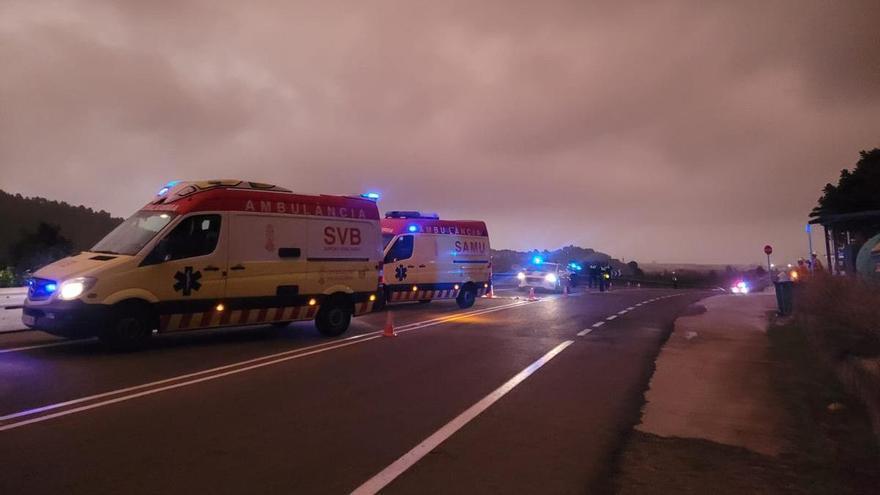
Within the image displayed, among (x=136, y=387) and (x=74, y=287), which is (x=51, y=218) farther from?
(x=136, y=387)

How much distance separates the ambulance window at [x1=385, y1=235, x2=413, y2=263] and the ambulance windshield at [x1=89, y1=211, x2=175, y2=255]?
8.98 m

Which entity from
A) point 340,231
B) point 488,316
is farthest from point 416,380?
point 488,316

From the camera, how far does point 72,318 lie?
927 cm

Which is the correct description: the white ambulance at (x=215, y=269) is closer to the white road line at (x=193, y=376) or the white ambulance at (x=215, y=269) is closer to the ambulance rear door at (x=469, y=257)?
the white road line at (x=193, y=376)

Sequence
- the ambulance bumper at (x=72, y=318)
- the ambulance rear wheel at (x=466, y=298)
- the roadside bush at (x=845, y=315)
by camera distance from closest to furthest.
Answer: the roadside bush at (x=845, y=315)
the ambulance bumper at (x=72, y=318)
the ambulance rear wheel at (x=466, y=298)

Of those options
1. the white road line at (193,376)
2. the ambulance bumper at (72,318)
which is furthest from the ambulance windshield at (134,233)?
the white road line at (193,376)

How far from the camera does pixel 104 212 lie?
253 ft

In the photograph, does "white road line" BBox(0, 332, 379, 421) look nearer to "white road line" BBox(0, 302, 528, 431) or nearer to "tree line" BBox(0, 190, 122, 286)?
"white road line" BBox(0, 302, 528, 431)

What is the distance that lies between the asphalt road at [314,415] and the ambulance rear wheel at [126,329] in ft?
0.85

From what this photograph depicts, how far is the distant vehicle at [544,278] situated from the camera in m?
32.0

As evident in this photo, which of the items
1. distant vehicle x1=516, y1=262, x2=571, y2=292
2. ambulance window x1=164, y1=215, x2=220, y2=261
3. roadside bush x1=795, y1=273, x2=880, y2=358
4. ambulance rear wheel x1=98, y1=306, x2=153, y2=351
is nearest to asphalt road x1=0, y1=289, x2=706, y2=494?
ambulance rear wheel x1=98, y1=306, x2=153, y2=351

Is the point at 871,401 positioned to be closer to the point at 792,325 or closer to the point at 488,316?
the point at 792,325

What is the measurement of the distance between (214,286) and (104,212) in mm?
76567

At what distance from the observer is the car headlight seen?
9352mm
